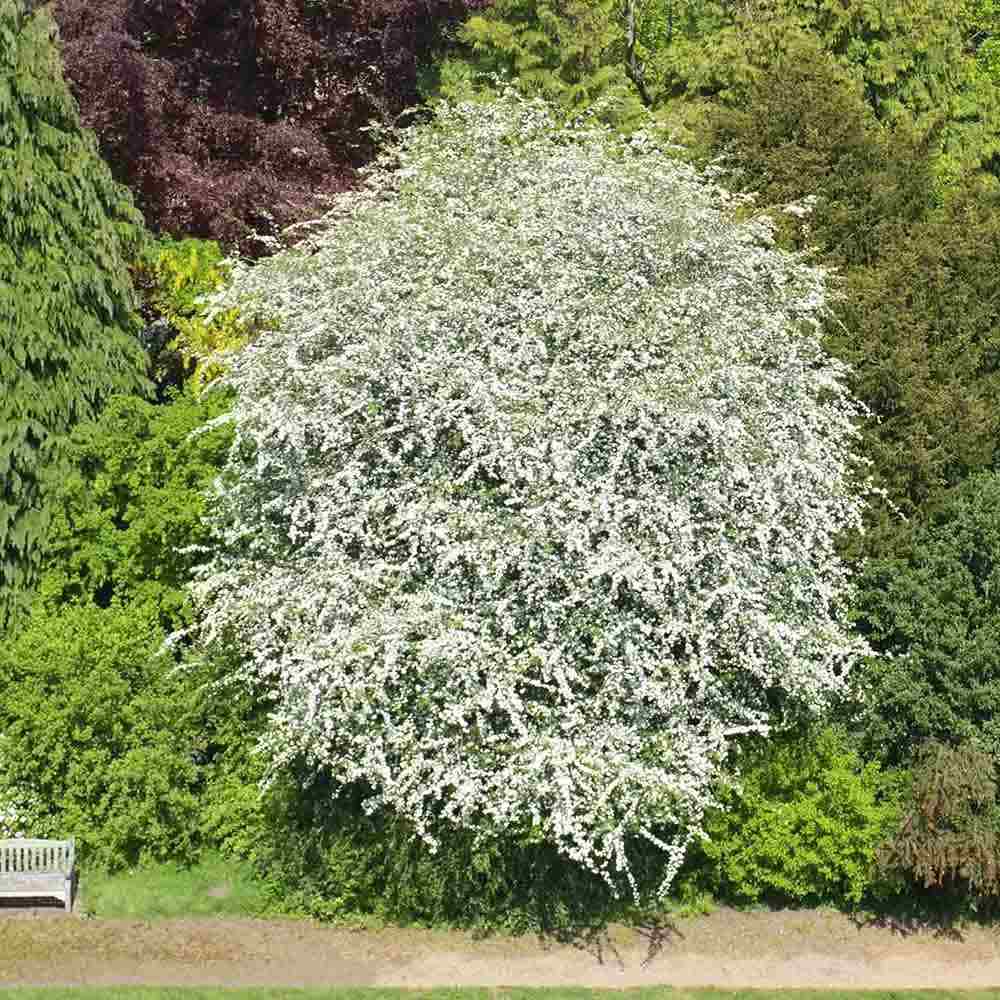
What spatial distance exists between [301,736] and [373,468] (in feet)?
6.66

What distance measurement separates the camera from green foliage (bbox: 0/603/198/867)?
937 cm

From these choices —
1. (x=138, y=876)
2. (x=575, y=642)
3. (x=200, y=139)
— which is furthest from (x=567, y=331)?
(x=200, y=139)

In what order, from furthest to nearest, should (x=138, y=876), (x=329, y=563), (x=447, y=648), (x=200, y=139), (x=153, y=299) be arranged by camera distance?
1. (x=200, y=139)
2. (x=153, y=299)
3. (x=138, y=876)
4. (x=329, y=563)
5. (x=447, y=648)

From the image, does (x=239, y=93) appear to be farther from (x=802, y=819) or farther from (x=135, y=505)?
(x=802, y=819)

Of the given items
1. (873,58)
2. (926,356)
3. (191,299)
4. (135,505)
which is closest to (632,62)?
(873,58)

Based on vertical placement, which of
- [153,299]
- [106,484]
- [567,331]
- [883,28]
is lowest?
→ [106,484]

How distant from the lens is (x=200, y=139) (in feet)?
46.3

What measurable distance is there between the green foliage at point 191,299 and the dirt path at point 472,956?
4913 millimetres

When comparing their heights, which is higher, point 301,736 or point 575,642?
point 575,642

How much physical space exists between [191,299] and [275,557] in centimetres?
404

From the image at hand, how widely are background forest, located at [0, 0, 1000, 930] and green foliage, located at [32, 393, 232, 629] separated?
0.03 m

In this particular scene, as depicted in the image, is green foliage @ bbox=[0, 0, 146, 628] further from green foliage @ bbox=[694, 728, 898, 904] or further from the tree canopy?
green foliage @ bbox=[694, 728, 898, 904]

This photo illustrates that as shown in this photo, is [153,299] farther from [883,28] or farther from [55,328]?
[883,28]

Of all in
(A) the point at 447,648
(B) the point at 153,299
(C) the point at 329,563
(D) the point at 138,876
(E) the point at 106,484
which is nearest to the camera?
(A) the point at 447,648
